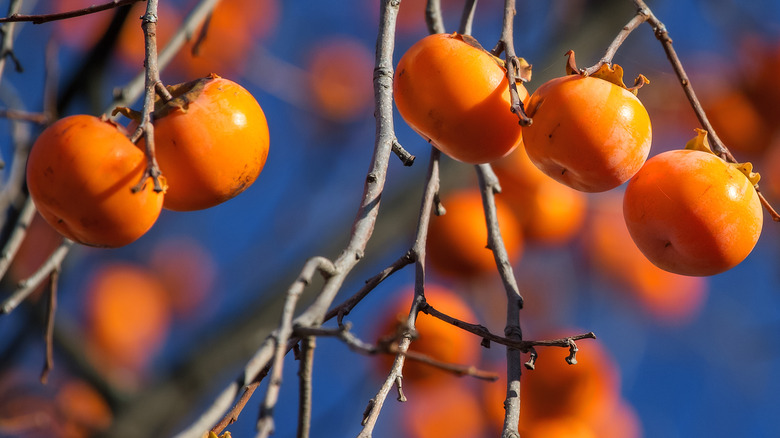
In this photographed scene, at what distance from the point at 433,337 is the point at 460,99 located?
3.73 feet

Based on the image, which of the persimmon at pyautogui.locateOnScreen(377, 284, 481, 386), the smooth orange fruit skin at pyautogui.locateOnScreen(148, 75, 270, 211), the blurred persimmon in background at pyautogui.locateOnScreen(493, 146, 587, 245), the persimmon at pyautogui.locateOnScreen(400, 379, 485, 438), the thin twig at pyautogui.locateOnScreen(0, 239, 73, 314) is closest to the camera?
the smooth orange fruit skin at pyautogui.locateOnScreen(148, 75, 270, 211)

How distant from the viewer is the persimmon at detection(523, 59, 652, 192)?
1102 millimetres

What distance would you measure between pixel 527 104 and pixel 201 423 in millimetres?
742

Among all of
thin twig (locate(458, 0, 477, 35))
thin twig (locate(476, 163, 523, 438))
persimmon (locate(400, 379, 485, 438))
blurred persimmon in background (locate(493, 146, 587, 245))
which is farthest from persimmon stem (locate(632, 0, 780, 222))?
persimmon (locate(400, 379, 485, 438))

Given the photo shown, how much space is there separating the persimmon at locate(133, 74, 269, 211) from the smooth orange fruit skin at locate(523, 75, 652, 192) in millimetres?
430

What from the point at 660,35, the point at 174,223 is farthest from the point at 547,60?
the point at 174,223

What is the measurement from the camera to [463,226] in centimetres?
227

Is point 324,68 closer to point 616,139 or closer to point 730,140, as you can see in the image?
point 730,140

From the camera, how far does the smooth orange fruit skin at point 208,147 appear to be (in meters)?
1.04

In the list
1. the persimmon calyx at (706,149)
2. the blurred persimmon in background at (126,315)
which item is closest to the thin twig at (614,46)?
the persimmon calyx at (706,149)

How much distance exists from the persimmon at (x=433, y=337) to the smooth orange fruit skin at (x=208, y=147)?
1.02 metres

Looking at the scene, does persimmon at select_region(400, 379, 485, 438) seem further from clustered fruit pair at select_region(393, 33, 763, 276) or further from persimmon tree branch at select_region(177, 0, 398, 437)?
persimmon tree branch at select_region(177, 0, 398, 437)

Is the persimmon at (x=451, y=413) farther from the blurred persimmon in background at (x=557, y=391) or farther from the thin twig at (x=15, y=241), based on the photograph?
the thin twig at (x=15, y=241)

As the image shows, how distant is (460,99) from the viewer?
1.15m
